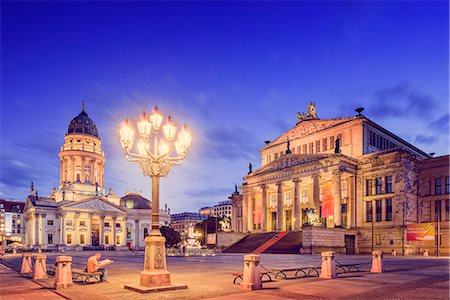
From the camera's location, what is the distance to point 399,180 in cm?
5272

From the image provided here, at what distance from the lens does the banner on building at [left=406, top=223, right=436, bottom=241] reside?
45928 millimetres

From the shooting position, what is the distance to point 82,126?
12825 cm

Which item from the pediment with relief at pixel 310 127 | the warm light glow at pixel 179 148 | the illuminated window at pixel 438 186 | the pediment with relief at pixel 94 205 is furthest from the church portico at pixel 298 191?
the pediment with relief at pixel 94 205

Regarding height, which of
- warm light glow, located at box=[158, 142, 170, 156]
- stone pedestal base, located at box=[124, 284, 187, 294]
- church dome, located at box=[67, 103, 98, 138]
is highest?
church dome, located at box=[67, 103, 98, 138]

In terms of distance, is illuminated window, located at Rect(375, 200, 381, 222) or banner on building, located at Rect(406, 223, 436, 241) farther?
illuminated window, located at Rect(375, 200, 381, 222)

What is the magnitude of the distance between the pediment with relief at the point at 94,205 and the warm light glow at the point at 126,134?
344 ft

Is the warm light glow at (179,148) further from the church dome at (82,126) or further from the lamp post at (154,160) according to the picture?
the church dome at (82,126)

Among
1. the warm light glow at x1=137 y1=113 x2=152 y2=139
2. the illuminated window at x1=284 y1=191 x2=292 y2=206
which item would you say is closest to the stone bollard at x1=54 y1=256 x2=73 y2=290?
the warm light glow at x1=137 y1=113 x2=152 y2=139

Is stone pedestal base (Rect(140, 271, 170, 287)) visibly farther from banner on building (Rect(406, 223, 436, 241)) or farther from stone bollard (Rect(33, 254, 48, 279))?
banner on building (Rect(406, 223, 436, 241))

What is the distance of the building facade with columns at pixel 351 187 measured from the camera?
172 feet

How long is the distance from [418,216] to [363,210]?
7391 millimetres

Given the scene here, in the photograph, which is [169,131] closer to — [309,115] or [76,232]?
[309,115]

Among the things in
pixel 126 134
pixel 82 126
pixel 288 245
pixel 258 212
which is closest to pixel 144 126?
pixel 126 134

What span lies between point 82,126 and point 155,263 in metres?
122
